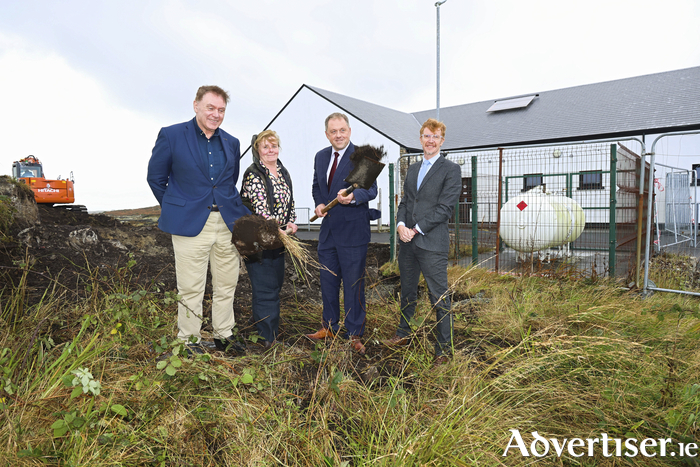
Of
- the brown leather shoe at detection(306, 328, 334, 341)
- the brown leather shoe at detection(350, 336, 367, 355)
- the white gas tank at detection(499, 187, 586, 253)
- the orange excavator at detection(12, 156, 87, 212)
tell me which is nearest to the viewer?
the brown leather shoe at detection(350, 336, 367, 355)

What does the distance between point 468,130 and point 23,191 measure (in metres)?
19.5

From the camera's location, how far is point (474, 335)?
384 centimetres

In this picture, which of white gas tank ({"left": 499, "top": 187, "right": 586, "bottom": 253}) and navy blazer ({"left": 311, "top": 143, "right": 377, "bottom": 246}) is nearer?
navy blazer ({"left": 311, "top": 143, "right": 377, "bottom": 246})

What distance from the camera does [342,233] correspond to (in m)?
3.56

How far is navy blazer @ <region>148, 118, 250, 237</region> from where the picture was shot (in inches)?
120

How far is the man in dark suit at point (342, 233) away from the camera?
11.6 ft

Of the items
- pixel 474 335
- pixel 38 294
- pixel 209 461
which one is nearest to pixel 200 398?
pixel 209 461

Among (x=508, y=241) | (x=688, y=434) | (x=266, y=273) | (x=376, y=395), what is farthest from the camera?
(x=508, y=241)

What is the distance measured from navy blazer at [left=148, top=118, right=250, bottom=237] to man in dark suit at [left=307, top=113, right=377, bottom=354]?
87 cm

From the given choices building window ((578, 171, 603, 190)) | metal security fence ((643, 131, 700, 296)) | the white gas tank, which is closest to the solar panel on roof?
metal security fence ((643, 131, 700, 296))

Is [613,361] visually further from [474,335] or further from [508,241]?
[508,241]

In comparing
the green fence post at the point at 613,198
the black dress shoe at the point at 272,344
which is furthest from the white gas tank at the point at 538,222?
the black dress shoe at the point at 272,344

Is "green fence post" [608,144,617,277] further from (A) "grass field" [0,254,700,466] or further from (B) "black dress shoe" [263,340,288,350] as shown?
(B) "black dress shoe" [263,340,288,350]

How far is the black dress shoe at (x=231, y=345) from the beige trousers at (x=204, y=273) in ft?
0.16
